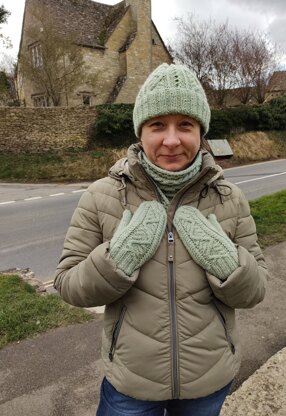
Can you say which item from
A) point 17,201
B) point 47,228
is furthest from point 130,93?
point 47,228

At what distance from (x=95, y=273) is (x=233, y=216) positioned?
66 centimetres

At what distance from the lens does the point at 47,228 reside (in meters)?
7.73

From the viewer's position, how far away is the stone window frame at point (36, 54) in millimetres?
21997

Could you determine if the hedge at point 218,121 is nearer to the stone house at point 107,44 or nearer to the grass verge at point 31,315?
the stone house at point 107,44

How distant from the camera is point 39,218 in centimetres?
868

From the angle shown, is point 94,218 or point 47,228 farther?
point 47,228

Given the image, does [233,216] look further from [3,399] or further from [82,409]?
[3,399]

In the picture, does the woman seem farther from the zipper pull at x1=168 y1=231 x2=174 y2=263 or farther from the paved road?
the paved road

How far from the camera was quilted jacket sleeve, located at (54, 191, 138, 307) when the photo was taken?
1.29 meters

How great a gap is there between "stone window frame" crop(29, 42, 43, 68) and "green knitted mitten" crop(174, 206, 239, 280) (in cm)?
2322

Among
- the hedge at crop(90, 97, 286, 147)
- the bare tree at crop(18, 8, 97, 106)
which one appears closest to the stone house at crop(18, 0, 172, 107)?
the bare tree at crop(18, 8, 97, 106)

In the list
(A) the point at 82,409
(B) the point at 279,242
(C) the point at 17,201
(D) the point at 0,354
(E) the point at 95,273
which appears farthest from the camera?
(C) the point at 17,201

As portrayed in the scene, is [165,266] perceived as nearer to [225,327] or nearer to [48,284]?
[225,327]

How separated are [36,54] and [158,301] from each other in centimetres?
A: 2491
